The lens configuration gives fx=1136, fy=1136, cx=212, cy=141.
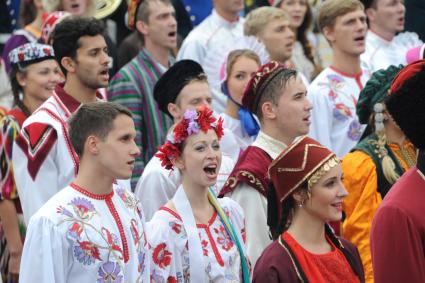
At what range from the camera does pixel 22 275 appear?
5887 millimetres

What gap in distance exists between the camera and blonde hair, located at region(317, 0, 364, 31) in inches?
383

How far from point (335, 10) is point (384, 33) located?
3.46 feet

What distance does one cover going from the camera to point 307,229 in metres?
5.88

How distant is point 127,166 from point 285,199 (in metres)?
0.88

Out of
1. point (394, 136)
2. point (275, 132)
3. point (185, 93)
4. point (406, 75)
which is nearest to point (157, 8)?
point (185, 93)

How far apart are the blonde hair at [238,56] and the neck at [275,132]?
4.52 feet

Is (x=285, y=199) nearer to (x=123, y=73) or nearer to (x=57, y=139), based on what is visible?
(x=57, y=139)

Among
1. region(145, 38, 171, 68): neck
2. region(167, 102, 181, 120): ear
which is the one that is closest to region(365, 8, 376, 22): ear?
region(145, 38, 171, 68): neck

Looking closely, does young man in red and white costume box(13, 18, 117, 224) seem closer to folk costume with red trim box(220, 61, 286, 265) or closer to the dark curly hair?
the dark curly hair

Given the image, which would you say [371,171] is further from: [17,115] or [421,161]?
[17,115]

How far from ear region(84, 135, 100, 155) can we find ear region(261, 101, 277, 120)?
5.21ft

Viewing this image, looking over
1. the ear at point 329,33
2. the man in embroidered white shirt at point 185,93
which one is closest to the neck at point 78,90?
the man in embroidered white shirt at point 185,93

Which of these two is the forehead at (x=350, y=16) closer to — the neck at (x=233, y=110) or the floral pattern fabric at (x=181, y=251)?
the neck at (x=233, y=110)

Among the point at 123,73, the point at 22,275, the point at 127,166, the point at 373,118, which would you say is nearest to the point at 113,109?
the point at 127,166
